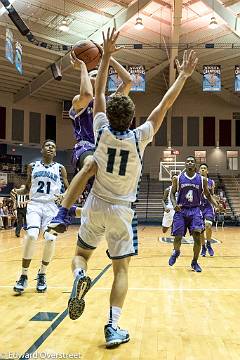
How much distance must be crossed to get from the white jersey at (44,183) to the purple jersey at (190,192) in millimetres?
2464

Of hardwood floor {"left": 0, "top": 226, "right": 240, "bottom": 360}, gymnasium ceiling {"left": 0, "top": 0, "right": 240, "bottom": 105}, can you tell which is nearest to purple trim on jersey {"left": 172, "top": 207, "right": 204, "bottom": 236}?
hardwood floor {"left": 0, "top": 226, "right": 240, "bottom": 360}

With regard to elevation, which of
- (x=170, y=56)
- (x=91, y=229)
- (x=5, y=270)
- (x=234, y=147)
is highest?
(x=170, y=56)

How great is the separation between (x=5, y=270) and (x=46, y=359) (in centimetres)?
503

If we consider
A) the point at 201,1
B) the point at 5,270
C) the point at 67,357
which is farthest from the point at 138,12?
the point at 67,357

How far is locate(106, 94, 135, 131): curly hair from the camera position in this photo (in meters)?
3.40

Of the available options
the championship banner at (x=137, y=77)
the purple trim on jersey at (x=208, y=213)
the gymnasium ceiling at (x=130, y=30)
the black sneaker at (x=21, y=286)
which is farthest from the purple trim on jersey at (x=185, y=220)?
the gymnasium ceiling at (x=130, y=30)

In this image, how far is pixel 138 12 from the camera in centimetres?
1820

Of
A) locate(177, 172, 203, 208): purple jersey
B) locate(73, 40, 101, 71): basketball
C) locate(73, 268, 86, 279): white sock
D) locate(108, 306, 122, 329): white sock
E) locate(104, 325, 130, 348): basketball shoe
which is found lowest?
locate(104, 325, 130, 348): basketball shoe

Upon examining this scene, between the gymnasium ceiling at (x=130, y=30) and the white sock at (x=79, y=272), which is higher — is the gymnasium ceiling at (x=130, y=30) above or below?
above

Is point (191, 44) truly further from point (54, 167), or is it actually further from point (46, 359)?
point (46, 359)

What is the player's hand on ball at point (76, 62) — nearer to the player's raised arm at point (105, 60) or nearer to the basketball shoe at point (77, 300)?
the player's raised arm at point (105, 60)

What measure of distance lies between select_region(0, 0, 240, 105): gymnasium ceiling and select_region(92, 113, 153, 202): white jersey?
51.4ft

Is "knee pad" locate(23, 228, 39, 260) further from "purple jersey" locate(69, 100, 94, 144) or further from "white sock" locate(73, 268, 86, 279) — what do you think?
"white sock" locate(73, 268, 86, 279)

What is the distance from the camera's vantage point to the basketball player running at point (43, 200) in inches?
227
